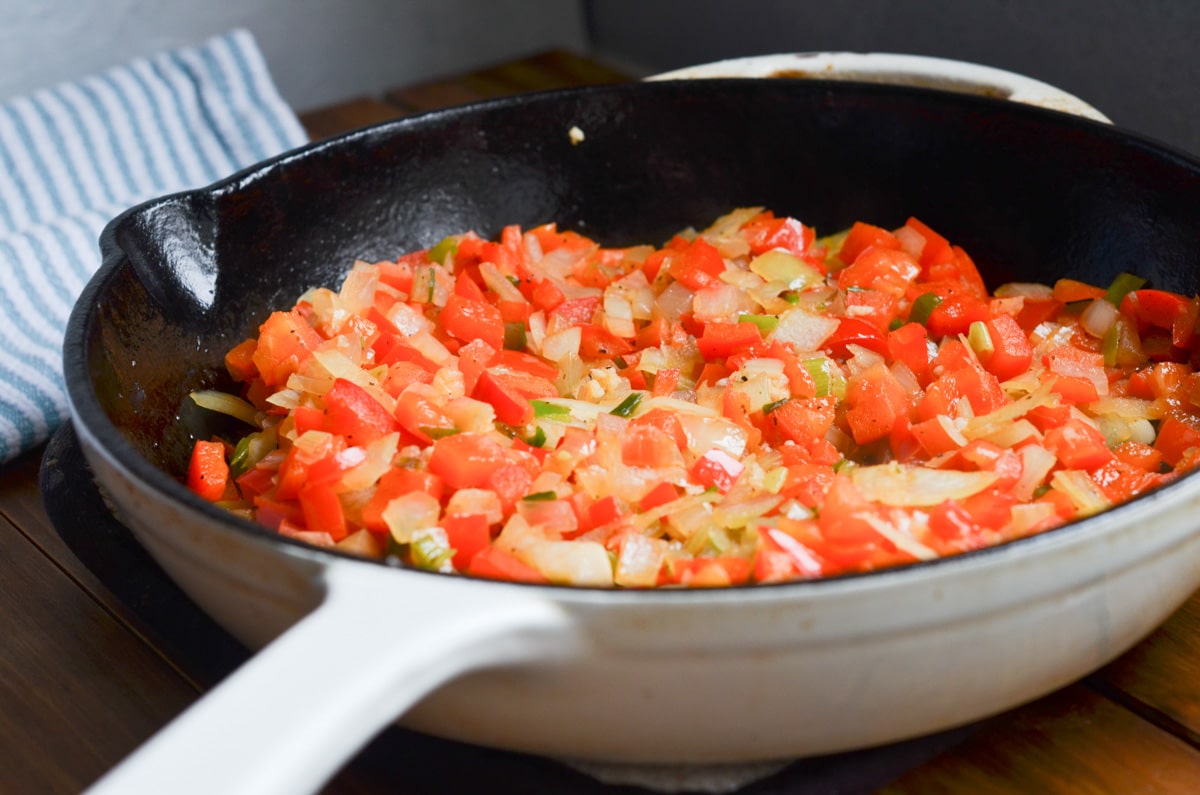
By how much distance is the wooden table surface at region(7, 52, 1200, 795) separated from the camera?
0.90 meters

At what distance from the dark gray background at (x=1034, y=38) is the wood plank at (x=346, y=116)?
2.34 feet

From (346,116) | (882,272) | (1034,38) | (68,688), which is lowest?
(68,688)

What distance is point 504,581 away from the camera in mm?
698

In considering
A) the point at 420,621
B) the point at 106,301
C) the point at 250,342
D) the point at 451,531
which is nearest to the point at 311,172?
the point at 250,342

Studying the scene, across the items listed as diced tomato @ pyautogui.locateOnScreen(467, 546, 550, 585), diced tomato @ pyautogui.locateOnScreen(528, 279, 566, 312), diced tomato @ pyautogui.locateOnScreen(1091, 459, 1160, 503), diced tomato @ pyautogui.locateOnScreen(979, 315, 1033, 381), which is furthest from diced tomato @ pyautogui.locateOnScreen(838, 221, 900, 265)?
diced tomato @ pyautogui.locateOnScreen(467, 546, 550, 585)

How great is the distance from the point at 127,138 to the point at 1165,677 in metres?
1.78

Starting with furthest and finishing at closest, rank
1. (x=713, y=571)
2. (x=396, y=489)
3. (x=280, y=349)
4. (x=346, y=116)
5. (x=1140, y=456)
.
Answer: (x=346, y=116) → (x=280, y=349) → (x=1140, y=456) → (x=396, y=489) → (x=713, y=571)

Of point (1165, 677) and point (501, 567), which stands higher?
point (501, 567)

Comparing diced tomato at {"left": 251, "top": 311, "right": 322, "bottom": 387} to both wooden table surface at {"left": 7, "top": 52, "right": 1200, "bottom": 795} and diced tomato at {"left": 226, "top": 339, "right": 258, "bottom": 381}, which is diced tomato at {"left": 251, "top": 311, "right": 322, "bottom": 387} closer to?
diced tomato at {"left": 226, "top": 339, "right": 258, "bottom": 381}

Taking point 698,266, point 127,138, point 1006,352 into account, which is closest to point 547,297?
point 698,266

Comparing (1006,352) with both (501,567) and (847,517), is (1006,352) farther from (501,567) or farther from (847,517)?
(501,567)

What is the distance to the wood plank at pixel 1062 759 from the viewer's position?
0.90 metres

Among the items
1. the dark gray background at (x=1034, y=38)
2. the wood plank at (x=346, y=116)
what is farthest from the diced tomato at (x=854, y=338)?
the wood plank at (x=346, y=116)

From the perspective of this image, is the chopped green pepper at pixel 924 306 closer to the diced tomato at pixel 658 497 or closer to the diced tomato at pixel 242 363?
the diced tomato at pixel 658 497
